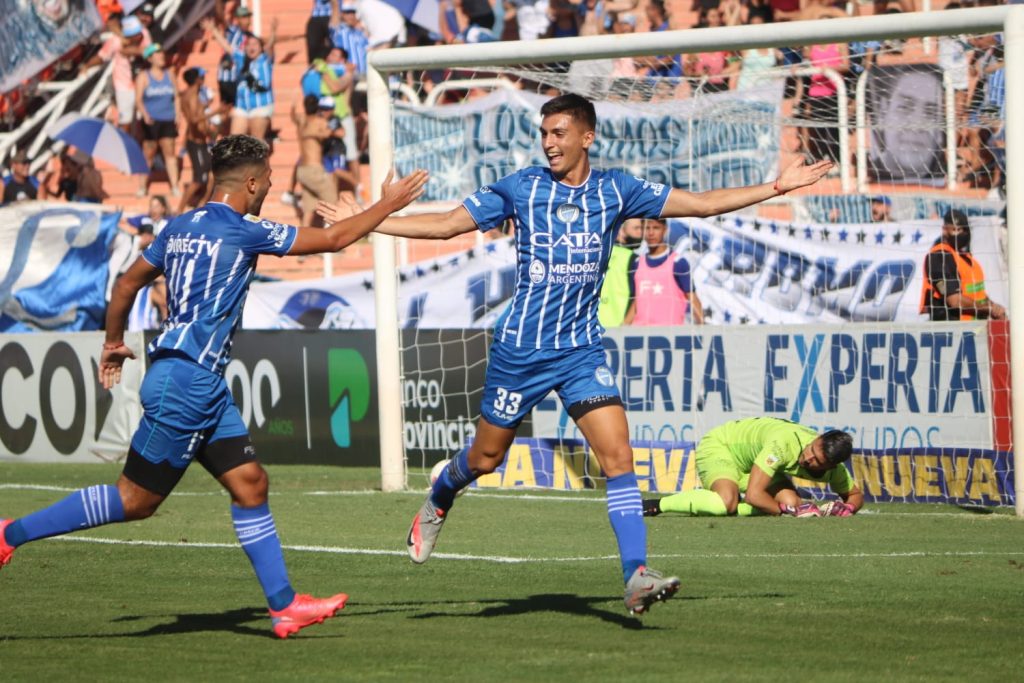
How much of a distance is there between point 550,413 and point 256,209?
7.79 metres

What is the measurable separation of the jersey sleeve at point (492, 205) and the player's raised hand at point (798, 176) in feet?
4.03

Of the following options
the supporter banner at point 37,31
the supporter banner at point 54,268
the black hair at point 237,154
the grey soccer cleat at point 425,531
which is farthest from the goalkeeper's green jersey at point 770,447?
the supporter banner at point 37,31

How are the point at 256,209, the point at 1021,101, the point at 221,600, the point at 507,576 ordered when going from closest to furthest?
the point at 256,209, the point at 221,600, the point at 507,576, the point at 1021,101

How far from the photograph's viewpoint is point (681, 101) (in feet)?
53.3

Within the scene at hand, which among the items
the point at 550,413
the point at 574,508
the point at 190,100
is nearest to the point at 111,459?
the point at 550,413

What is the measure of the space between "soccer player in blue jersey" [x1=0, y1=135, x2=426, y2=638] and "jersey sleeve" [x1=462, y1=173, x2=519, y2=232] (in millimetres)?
824

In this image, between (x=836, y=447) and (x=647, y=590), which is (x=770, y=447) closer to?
(x=836, y=447)

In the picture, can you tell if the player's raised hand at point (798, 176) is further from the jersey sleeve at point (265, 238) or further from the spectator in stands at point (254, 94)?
the spectator in stands at point (254, 94)

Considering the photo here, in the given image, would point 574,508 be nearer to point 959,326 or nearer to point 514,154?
point 959,326

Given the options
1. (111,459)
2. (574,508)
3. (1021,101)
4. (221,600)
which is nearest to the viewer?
(221,600)

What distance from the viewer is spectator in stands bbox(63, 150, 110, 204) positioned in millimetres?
23109

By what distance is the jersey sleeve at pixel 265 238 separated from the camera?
266 inches

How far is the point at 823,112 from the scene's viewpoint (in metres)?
16.2

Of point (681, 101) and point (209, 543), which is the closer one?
point (209, 543)
